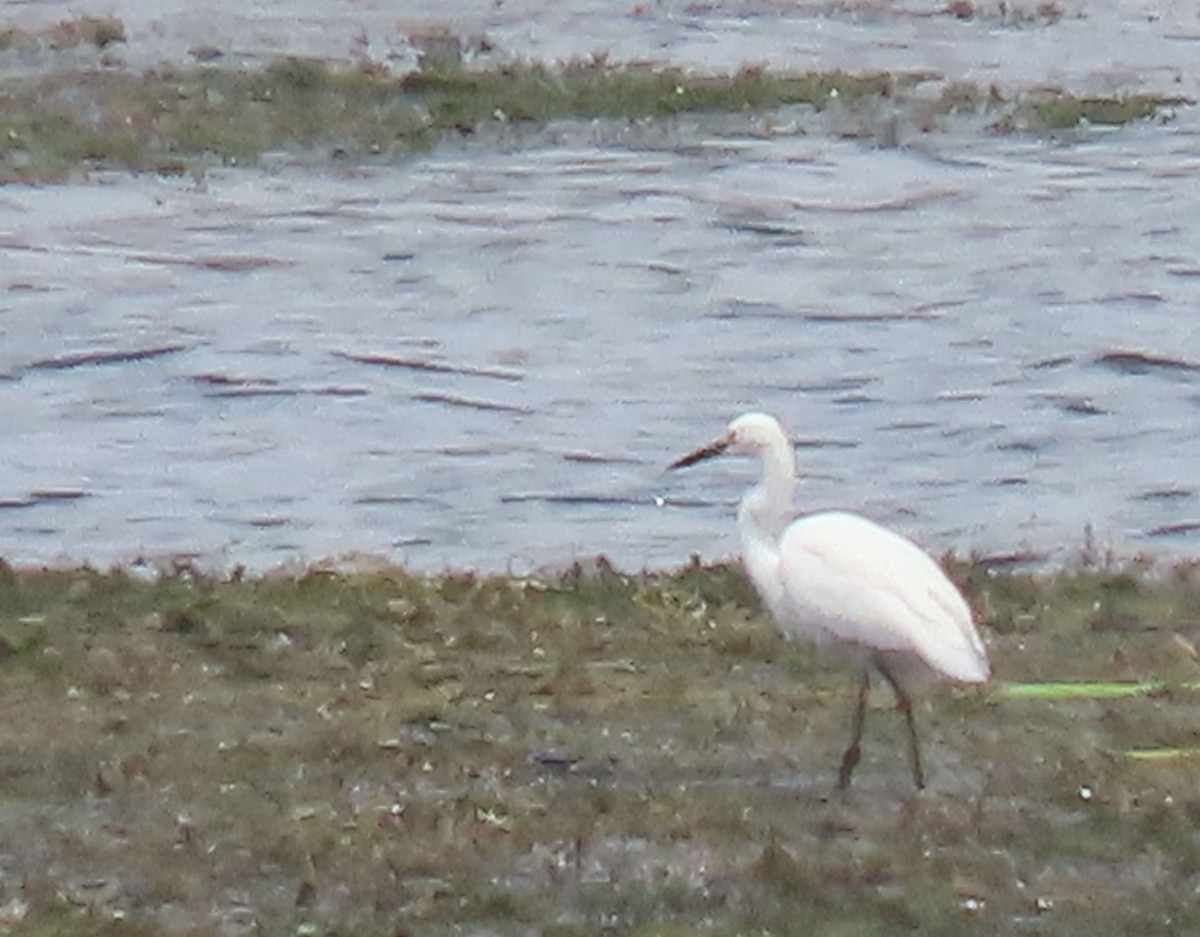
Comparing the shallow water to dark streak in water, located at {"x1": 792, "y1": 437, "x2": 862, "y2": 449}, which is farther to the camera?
dark streak in water, located at {"x1": 792, "y1": 437, "x2": 862, "y2": 449}

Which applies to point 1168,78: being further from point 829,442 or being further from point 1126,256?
point 829,442

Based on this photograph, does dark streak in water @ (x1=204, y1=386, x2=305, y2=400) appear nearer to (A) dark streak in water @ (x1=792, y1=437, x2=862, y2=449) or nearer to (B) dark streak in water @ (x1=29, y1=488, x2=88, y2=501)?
(B) dark streak in water @ (x1=29, y1=488, x2=88, y2=501)

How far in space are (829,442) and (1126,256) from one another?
23.6ft

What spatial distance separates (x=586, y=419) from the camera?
20.3m

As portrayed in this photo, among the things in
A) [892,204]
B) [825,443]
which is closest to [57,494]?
[825,443]

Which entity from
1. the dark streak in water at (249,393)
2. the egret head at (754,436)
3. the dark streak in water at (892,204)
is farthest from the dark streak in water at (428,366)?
the egret head at (754,436)

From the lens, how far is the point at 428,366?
21891 millimetres

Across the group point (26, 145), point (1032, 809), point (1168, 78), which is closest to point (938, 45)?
point (1168, 78)

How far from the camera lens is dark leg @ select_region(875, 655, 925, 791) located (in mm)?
10570

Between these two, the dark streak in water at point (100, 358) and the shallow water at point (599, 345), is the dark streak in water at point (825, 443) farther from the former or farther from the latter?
the dark streak in water at point (100, 358)

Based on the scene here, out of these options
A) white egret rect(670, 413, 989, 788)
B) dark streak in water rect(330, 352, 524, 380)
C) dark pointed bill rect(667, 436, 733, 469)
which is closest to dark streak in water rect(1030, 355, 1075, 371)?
dark streak in water rect(330, 352, 524, 380)

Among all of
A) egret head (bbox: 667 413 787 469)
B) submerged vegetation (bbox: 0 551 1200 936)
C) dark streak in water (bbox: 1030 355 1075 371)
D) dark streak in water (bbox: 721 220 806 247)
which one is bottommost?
dark streak in water (bbox: 1030 355 1075 371)

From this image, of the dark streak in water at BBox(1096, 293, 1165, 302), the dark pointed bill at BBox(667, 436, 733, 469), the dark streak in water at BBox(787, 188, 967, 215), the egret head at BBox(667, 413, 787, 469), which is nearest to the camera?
the egret head at BBox(667, 413, 787, 469)

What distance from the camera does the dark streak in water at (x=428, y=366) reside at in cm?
2164
